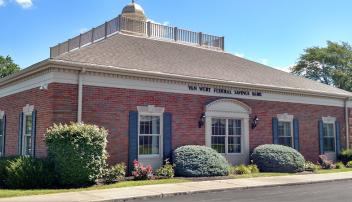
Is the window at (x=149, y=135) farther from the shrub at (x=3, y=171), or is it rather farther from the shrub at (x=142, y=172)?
the shrub at (x=3, y=171)

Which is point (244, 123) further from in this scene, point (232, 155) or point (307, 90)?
point (307, 90)

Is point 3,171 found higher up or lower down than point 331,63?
lower down

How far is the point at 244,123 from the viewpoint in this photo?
21.0 metres

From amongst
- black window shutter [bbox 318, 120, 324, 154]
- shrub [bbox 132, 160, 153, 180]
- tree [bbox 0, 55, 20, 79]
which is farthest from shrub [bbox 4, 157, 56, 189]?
tree [bbox 0, 55, 20, 79]

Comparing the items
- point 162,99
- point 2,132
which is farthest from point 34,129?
point 162,99

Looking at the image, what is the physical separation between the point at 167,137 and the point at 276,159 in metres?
5.37

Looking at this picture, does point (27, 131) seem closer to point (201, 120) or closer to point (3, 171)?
point (3, 171)

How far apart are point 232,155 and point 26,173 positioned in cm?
1022

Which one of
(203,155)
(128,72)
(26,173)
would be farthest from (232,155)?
(26,173)

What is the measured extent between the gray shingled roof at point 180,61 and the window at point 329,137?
2034 mm

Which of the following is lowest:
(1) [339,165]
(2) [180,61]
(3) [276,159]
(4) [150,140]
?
(1) [339,165]

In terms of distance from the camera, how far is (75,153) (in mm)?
13844

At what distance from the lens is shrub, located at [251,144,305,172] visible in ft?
64.8

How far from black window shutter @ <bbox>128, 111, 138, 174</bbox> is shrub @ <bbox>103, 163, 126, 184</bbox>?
1.31 metres
